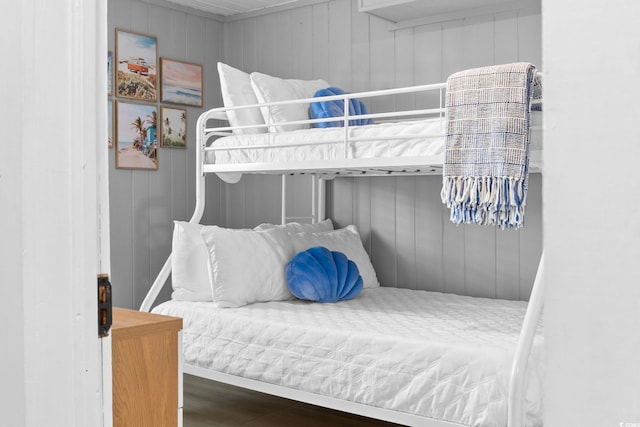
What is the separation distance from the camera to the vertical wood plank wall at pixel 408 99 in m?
3.36

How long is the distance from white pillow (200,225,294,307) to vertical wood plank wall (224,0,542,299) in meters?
0.84

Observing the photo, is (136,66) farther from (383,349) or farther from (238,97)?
(383,349)

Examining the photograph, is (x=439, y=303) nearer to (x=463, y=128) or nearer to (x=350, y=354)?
(x=350, y=354)

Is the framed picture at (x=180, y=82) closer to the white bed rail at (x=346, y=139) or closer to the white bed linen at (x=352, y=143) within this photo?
the white bed rail at (x=346, y=139)

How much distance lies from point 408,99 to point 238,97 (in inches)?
38.0

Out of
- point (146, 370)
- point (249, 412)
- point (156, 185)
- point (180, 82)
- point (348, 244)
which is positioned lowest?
point (249, 412)

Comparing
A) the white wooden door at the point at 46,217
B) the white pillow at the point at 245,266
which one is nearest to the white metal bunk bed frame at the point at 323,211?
the white pillow at the point at 245,266

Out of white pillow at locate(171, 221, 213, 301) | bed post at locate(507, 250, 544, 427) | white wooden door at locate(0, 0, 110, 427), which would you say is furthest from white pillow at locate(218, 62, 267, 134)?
white wooden door at locate(0, 0, 110, 427)

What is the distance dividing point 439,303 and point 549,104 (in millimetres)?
2726

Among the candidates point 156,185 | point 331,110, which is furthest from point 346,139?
point 156,185

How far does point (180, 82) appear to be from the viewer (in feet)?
13.8

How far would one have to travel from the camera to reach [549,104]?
48cm

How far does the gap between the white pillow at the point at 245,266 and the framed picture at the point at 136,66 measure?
1360 millimetres

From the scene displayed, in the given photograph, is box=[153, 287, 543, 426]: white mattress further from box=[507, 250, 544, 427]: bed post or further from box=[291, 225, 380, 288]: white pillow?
box=[291, 225, 380, 288]: white pillow
